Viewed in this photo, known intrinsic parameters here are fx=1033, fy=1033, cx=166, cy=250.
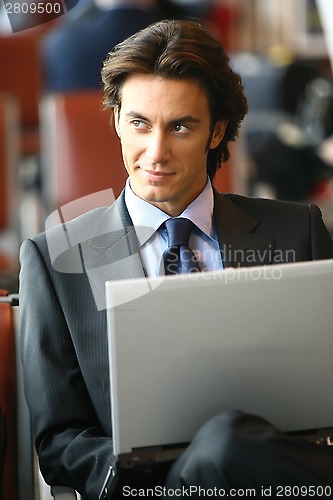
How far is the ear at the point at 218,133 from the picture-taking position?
178 cm

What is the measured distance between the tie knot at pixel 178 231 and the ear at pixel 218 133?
0.46ft

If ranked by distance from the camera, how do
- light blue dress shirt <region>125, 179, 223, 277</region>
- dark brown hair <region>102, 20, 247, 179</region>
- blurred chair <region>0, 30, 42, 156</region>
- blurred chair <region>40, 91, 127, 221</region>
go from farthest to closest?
blurred chair <region>0, 30, 42, 156</region> → blurred chair <region>40, 91, 127, 221</region> → light blue dress shirt <region>125, 179, 223, 277</region> → dark brown hair <region>102, 20, 247, 179</region>

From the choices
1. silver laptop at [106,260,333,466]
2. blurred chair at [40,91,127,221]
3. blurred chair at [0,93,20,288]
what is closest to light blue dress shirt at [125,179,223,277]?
silver laptop at [106,260,333,466]

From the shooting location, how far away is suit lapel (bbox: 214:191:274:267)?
180 cm

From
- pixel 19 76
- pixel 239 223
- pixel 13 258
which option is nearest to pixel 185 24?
pixel 239 223

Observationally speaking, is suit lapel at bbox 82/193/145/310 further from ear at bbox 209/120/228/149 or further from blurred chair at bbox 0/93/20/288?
blurred chair at bbox 0/93/20/288

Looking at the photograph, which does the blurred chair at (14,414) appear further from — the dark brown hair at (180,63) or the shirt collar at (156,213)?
the dark brown hair at (180,63)

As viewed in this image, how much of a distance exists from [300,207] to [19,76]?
144 inches

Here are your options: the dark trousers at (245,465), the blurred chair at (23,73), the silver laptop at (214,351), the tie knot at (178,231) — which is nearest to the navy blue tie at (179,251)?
the tie knot at (178,231)

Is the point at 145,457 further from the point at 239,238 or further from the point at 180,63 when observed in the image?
the point at 180,63

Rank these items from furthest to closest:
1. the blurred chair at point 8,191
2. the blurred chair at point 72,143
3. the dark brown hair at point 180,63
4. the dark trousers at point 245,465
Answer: the blurred chair at point 8,191 < the blurred chair at point 72,143 < the dark brown hair at point 180,63 < the dark trousers at point 245,465

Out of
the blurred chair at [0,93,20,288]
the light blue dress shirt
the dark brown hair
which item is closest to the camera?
the dark brown hair

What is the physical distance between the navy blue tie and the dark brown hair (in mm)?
179

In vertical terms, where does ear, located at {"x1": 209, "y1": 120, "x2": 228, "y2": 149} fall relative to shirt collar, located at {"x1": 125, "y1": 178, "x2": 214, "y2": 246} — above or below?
above
